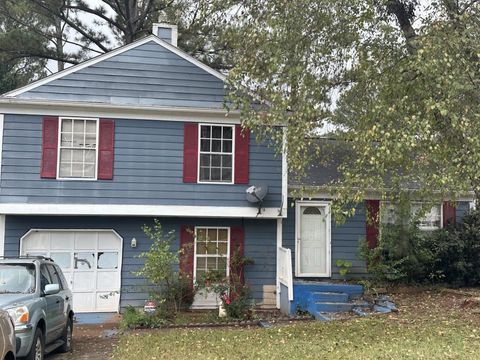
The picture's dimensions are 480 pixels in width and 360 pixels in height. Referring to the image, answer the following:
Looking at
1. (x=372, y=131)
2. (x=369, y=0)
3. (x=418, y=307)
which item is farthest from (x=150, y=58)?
(x=418, y=307)

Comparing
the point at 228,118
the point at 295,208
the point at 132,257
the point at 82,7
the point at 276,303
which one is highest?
the point at 82,7

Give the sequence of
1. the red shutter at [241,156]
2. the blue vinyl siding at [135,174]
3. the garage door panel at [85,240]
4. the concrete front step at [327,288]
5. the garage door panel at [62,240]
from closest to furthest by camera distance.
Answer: the blue vinyl siding at [135,174], the concrete front step at [327,288], the garage door panel at [62,240], the garage door panel at [85,240], the red shutter at [241,156]

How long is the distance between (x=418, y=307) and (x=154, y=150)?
296 inches

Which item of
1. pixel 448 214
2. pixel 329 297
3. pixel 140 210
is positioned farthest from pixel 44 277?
pixel 448 214

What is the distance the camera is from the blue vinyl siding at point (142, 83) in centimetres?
1303

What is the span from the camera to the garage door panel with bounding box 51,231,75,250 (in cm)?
1331

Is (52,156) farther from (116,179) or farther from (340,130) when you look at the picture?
(340,130)

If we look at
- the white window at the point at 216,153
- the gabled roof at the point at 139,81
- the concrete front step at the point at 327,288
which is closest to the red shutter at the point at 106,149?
the gabled roof at the point at 139,81

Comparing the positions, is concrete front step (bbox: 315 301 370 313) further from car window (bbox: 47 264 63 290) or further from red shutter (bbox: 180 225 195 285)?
car window (bbox: 47 264 63 290)

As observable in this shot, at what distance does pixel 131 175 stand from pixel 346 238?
6.36 meters

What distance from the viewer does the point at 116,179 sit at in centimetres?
1304

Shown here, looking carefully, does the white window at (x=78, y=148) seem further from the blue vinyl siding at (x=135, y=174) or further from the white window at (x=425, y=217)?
the white window at (x=425, y=217)

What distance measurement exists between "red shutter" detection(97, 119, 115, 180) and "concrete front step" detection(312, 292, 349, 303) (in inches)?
231

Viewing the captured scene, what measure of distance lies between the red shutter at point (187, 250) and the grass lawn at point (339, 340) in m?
2.87
